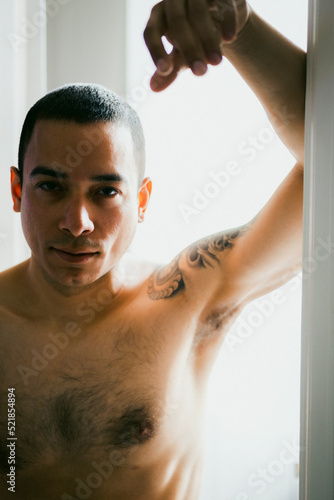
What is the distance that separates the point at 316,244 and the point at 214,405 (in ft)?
1.48

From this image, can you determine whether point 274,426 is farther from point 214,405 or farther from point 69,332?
point 69,332

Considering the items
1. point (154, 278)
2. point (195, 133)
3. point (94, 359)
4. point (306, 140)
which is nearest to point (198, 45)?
point (306, 140)

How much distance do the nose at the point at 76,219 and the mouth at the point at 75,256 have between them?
43 millimetres

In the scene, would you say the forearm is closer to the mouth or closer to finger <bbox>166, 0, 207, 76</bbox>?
finger <bbox>166, 0, 207, 76</bbox>

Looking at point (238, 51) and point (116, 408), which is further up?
point (238, 51)

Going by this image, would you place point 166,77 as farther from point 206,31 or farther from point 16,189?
point 16,189

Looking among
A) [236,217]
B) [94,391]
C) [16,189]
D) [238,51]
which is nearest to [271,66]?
[238,51]

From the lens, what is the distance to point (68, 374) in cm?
93

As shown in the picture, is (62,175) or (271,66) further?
(62,175)

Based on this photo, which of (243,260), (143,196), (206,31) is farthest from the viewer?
(143,196)

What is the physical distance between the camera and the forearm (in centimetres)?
68

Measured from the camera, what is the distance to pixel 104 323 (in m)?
0.96

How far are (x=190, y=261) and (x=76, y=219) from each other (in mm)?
246

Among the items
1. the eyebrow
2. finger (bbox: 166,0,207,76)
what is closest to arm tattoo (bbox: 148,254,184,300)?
the eyebrow
